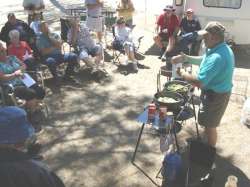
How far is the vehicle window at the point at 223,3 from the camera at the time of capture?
30.0 feet

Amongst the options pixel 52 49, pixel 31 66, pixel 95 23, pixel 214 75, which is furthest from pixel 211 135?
pixel 95 23

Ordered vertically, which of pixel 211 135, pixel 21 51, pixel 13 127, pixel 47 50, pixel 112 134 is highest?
pixel 13 127

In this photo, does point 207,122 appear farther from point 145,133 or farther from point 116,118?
point 116,118

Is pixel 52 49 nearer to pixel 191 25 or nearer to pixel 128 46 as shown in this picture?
pixel 128 46

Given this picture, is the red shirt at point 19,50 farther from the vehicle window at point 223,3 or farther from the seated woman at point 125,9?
the vehicle window at point 223,3

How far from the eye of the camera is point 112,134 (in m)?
6.13

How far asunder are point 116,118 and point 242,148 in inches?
79.8

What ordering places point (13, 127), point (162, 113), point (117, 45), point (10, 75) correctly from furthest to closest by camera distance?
point (117, 45) → point (10, 75) → point (162, 113) → point (13, 127)

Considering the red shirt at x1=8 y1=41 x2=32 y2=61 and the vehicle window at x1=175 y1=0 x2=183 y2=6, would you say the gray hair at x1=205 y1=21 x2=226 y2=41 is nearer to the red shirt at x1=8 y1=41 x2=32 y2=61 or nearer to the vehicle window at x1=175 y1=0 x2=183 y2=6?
the red shirt at x1=8 y1=41 x2=32 y2=61

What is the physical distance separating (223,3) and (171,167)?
5.68 m

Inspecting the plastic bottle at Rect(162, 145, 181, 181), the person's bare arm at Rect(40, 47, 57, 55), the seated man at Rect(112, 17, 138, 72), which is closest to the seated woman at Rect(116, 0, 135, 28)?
the seated man at Rect(112, 17, 138, 72)

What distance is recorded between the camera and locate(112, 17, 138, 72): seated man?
8.93m

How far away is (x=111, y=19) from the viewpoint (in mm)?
10609

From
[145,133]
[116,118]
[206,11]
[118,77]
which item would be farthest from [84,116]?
[206,11]
